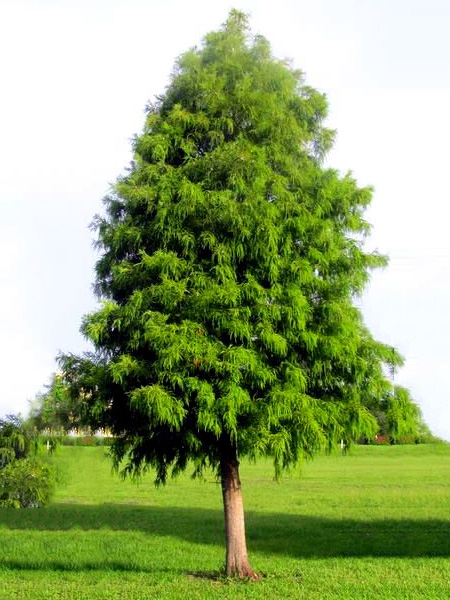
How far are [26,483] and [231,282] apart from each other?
2607cm

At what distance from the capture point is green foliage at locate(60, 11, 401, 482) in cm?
1576

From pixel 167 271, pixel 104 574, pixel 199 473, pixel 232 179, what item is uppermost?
pixel 232 179

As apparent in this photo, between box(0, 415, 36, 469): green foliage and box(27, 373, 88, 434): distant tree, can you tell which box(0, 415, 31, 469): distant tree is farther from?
box(27, 373, 88, 434): distant tree

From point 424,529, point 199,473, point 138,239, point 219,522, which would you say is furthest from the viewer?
point 219,522

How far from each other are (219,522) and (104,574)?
41.9 ft

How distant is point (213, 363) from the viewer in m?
15.5

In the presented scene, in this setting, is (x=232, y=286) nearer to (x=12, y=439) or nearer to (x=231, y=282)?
(x=231, y=282)

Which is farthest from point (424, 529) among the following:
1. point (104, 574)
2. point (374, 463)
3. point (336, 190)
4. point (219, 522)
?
point (374, 463)

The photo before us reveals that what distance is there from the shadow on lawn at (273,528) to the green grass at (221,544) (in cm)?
4

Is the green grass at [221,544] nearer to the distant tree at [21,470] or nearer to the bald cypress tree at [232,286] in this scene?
the distant tree at [21,470]

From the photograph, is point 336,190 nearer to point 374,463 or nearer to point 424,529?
point 424,529

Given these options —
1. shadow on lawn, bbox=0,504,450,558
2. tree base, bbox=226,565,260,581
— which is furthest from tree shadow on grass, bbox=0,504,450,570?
tree base, bbox=226,565,260,581

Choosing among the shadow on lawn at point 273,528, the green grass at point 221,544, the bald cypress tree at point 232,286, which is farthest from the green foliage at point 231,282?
the shadow on lawn at point 273,528

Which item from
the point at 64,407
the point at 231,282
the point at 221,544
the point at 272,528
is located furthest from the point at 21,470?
the point at 231,282
